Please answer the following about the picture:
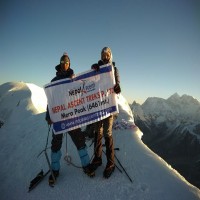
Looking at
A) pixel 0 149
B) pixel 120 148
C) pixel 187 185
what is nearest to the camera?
pixel 187 185

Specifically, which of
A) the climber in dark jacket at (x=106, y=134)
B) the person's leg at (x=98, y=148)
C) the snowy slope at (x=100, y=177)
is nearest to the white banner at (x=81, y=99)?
the climber in dark jacket at (x=106, y=134)

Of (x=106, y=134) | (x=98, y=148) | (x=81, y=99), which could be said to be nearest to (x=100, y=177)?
(x=98, y=148)

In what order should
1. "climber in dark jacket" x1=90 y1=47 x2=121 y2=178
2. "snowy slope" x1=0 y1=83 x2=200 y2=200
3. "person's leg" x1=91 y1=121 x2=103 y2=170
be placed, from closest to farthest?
"snowy slope" x1=0 y1=83 x2=200 y2=200 < "climber in dark jacket" x1=90 y1=47 x2=121 y2=178 < "person's leg" x1=91 y1=121 x2=103 y2=170

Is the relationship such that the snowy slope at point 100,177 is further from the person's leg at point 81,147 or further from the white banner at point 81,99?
the white banner at point 81,99

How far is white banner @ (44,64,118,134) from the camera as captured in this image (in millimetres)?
7625

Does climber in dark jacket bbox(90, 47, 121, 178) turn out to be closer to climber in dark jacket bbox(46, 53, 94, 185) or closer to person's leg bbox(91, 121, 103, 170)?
person's leg bbox(91, 121, 103, 170)

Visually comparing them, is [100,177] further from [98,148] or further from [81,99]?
[81,99]

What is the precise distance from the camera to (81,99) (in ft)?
25.7

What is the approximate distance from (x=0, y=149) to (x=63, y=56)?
7.82 m

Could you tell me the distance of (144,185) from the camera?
22.2 feet

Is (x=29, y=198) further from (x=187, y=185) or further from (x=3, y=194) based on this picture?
(x=187, y=185)

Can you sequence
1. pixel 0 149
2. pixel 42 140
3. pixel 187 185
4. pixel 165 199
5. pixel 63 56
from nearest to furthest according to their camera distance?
pixel 165 199
pixel 187 185
pixel 63 56
pixel 42 140
pixel 0 149

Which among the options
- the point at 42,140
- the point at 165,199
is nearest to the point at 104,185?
the point at 165,199

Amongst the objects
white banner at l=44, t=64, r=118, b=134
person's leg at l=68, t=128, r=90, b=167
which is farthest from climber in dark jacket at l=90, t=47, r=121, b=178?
person's leg at l=68, t=128, r=90, b=167
